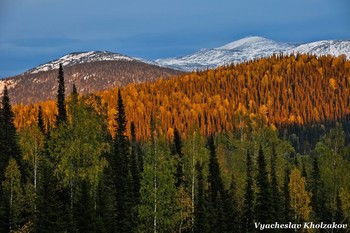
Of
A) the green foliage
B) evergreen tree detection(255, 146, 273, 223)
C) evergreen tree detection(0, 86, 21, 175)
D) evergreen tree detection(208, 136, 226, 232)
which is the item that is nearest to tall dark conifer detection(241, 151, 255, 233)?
evergreen tree detection(255, 146, 273, 223)

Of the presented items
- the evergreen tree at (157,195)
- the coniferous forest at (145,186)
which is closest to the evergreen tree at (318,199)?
the coniferous forest at (145,186)

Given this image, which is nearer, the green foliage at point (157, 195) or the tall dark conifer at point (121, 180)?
the green foliage at point (157, 195)

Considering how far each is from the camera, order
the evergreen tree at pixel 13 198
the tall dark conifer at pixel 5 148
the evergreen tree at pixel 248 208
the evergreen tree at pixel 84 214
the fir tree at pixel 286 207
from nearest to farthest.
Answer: the evergreen tree at pixel 84 214 → the evergreen tree at pixel 13 198 → the tall dark conifer at pixel 5 148 → the fir tree at pixel 286 207 → the evergreen tree at pixel 248 208

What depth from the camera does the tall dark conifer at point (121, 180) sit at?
5334 centimetres

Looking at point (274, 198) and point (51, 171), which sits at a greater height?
point (51, 171)

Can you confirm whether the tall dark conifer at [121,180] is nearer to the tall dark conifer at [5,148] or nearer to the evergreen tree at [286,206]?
the tall dark conifer at [5,148]

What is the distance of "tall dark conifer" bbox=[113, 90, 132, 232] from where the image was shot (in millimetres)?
53344

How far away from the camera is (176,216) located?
52.1m

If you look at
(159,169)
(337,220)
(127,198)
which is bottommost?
(337,220)

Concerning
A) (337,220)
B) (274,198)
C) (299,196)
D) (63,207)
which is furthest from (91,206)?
(337,220)

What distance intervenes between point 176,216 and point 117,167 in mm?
17117

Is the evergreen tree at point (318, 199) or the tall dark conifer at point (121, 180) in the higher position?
the tall dark conifer at point (121, 180)

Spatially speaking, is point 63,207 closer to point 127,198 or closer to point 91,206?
point 91,206

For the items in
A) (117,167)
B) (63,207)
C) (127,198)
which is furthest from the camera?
(117,167)
